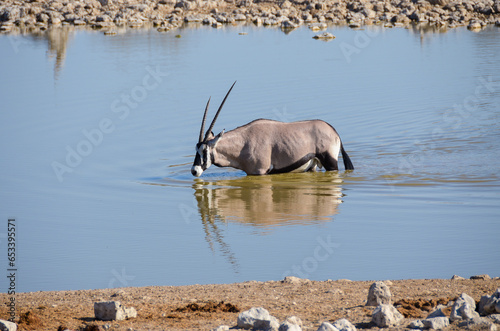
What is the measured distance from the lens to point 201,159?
1040 cm

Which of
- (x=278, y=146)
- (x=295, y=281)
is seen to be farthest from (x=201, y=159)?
(x=295, y=281)

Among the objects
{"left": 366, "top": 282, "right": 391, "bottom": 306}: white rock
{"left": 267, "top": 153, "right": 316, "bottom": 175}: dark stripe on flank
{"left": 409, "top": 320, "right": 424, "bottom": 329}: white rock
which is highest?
{"left": 409, "top": 320, "right": 424, "bottom": 329}: white rock

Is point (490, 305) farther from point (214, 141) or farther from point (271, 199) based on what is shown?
point (214, 141)

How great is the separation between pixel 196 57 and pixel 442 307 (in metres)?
18.8

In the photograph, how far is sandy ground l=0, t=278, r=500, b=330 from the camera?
4.77m

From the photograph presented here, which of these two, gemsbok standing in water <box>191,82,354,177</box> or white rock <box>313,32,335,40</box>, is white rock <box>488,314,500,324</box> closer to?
gemsbok standing in water <box>191,82,354,177</box>

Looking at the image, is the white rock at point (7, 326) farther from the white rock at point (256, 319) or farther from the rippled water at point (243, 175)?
the rippled water at point (243, 175)

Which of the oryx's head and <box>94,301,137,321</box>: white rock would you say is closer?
<box>94,301,137,321</box>: white rock

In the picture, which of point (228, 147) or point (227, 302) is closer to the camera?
point (227, 302)

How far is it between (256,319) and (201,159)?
609 centimetres

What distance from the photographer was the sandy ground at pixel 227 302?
4766mm

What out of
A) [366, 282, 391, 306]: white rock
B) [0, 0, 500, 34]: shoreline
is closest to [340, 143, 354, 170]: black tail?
[366, 282, 391, 306]: white rock

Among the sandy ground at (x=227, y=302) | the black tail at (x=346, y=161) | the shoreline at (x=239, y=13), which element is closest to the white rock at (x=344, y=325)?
the sandy ground at (x=227, y=302)

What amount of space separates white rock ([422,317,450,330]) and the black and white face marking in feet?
20.7
